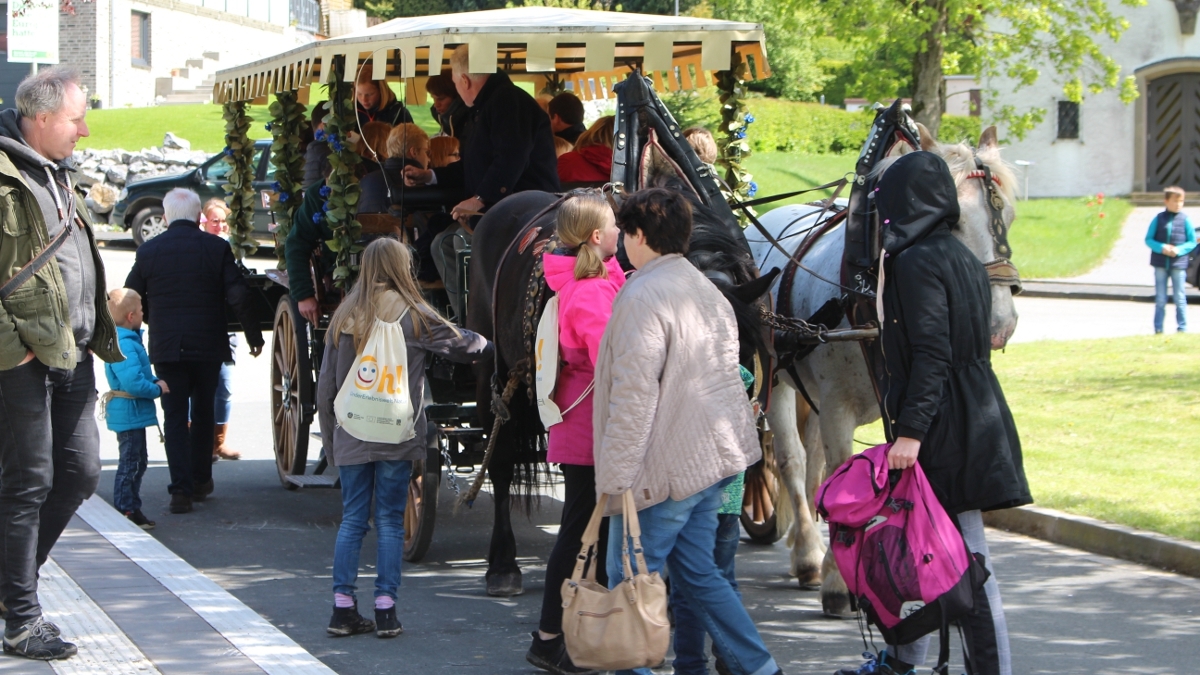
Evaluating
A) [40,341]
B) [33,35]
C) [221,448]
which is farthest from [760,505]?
[33,35]

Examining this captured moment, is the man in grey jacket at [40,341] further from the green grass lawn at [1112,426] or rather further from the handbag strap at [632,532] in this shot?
the green grass lawn at [1112,426]

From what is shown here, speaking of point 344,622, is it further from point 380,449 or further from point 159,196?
point 159,196

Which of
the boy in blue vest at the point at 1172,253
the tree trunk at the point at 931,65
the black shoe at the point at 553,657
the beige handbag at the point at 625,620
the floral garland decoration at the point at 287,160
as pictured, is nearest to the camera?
the beige handbag at the point at 625,620

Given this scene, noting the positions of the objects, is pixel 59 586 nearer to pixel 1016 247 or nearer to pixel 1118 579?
pixel 1118 579

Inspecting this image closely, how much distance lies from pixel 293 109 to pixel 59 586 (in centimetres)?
421

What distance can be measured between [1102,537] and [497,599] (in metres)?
3.40

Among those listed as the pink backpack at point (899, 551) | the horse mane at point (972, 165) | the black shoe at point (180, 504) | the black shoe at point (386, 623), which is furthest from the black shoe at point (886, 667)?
the black shoe at point (180, 504)

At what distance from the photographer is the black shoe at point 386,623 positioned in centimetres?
580

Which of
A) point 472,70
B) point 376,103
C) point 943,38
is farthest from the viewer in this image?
point 943,38

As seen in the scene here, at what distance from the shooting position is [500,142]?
742 cm

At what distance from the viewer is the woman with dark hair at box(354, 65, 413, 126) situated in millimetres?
8352

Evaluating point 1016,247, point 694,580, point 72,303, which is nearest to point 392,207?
point 72,303

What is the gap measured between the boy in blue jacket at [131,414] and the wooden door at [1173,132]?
30.6m

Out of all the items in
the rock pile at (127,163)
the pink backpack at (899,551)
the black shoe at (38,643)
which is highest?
the rock pile at (127,163)
